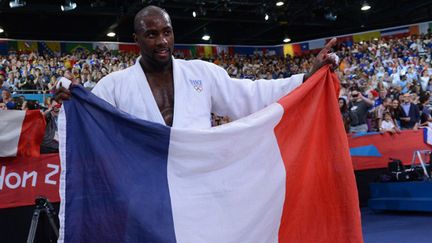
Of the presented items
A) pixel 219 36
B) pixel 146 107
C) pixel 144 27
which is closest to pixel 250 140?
pixel 146 107

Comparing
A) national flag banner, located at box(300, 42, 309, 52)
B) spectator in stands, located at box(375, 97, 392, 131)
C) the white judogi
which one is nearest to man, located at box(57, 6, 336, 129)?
the white judogi

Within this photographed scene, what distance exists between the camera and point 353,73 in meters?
16.6

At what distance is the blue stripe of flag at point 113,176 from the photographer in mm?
2211

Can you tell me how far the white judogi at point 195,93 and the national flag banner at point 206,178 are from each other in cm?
10

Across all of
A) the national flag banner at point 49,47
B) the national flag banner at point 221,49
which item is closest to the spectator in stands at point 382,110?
the national flag banner at point 49,47

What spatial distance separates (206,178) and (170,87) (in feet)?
1.75

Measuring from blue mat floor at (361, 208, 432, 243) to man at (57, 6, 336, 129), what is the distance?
3.25 metres

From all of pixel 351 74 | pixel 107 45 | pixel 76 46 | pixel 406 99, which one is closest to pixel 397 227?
pixel 406 99

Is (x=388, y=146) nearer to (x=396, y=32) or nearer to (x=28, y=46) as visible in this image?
(x=28, y=46)

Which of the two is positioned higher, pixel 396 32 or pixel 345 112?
pixel 396 32

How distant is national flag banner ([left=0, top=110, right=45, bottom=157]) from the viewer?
4.94 m

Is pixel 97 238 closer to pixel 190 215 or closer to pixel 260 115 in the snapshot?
pixel 190 215

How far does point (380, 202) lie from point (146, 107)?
5799 mm

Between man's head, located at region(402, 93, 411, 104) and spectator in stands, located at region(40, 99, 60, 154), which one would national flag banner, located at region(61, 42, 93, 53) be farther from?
spectator in stands, located at region(40, 99, 60, 154)
